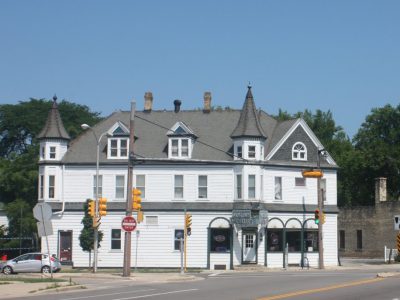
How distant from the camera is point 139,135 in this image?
206 feet

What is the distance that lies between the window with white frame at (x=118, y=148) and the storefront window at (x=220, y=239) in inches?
359

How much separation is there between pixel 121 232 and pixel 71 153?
7.40m

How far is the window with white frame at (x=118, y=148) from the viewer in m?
60.8

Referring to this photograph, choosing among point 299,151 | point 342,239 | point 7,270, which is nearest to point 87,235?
point 7,270

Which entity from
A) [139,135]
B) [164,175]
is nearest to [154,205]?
[164,175]

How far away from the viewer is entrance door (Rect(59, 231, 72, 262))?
60.1 metres

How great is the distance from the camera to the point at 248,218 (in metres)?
58.2

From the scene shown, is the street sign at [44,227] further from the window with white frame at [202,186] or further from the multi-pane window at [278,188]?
the multi-pane window at [278,188]

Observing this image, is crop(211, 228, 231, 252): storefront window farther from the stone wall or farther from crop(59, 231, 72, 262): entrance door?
the stone wall

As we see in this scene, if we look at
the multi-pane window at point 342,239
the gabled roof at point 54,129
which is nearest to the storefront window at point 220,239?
the gabled roof at point 54,129

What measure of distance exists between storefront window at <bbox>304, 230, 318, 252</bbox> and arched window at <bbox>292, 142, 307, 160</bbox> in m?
5.83

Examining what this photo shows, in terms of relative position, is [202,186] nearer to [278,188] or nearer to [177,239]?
[177,239]

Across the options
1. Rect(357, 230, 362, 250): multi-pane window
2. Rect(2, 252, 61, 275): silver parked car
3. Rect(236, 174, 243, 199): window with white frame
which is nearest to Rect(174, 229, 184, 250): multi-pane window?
Rect(236, 174, 243, 199): window with white frame

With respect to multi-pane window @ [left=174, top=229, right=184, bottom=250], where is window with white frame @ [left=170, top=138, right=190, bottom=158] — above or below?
above
